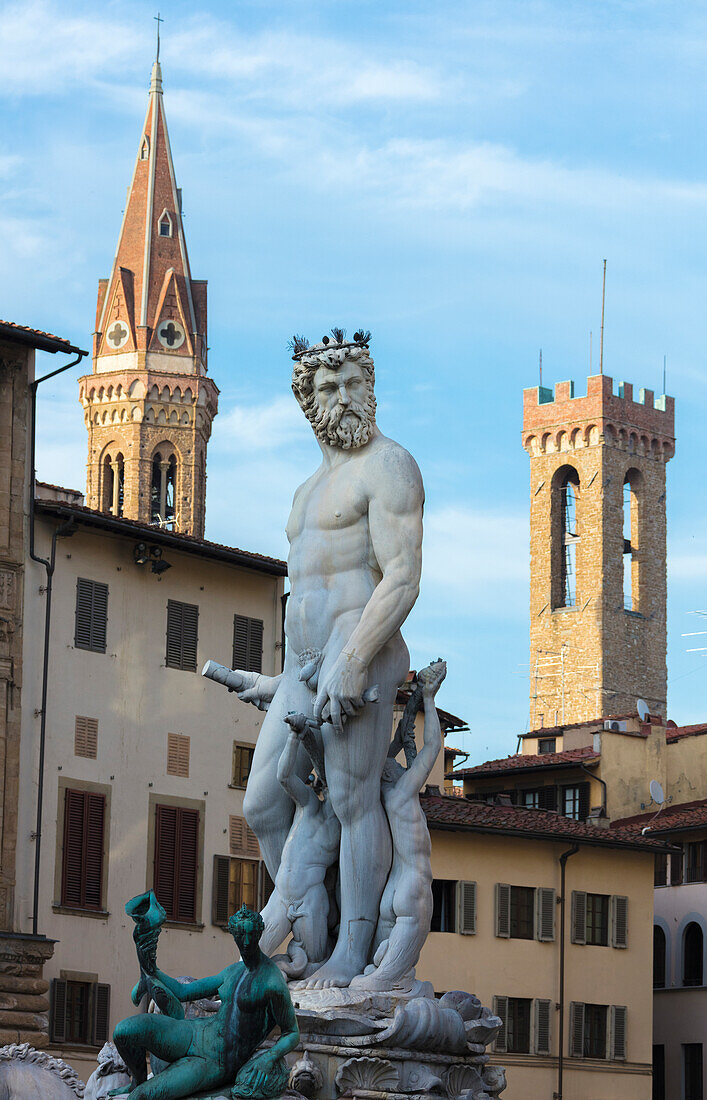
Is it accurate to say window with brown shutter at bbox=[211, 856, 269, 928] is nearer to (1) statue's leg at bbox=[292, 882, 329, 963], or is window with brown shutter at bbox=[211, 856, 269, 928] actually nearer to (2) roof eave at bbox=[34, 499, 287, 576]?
(2) roof eave at bbox=[34, 499, 287, 576]

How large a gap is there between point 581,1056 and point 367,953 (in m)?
42.5

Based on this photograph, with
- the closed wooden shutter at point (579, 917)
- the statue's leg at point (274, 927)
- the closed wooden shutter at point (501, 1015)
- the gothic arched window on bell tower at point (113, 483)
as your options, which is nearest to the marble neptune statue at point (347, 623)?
the statue's leg at point (274, 927)

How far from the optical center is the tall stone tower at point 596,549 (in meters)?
128

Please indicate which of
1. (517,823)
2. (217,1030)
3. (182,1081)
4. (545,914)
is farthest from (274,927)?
(545,914)

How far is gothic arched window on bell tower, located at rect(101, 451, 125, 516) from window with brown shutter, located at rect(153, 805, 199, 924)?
67.1 meters

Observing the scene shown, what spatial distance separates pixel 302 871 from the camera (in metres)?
12.0

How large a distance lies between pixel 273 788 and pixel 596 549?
4657 inches

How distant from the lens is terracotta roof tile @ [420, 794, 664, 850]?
51844 millimetres

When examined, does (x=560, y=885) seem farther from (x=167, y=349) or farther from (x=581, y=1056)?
(x=167, y=349)

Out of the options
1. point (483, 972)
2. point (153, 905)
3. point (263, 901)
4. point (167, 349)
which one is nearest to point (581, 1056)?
point (483, 972)

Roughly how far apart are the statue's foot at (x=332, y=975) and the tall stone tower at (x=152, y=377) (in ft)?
325

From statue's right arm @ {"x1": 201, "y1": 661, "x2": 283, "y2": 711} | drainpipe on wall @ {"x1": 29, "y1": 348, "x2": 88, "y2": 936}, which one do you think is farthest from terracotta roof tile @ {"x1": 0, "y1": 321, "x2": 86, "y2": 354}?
statue's right arm @ {"x1": 201, "y1": 661, "x2": 283, "y2": 711}

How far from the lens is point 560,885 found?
53906 millimetres

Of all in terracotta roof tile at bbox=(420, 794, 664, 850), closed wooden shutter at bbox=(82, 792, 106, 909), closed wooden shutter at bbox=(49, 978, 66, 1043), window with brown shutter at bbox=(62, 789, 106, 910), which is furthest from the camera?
terracotta roof tile at bbox=(420, 794, 664, 850)
